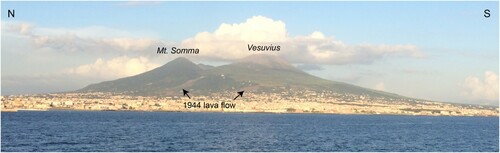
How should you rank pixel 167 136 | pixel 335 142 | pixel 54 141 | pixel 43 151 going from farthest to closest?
pixel 167 136
pixel 335 142
pixel 54 141
pixel 43 151

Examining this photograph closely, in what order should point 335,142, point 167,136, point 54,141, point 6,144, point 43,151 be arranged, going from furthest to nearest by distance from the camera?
1. point 167,136
2. point 335,142
3. point 54,141
4. point 6,144
5. point 43,151

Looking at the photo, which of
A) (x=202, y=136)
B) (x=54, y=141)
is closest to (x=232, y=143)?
(x=202, y=136)

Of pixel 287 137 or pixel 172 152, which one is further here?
pixel 287 137

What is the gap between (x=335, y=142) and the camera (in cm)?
13825

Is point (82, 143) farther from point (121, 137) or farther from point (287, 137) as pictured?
point (287, 137)

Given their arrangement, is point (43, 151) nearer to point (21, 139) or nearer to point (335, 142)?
point (21, 139)

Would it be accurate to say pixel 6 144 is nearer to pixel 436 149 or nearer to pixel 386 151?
pixel 386 151

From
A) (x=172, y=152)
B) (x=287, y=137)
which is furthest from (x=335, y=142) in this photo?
(x=172, y=152)

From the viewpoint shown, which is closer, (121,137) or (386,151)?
(386,151)

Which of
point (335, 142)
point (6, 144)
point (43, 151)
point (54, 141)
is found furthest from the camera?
point (335, 142)

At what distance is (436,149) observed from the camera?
129 m

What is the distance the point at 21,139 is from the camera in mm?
131250

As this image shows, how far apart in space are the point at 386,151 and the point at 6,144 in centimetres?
6421

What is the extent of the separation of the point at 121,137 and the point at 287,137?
35909 millimetres
